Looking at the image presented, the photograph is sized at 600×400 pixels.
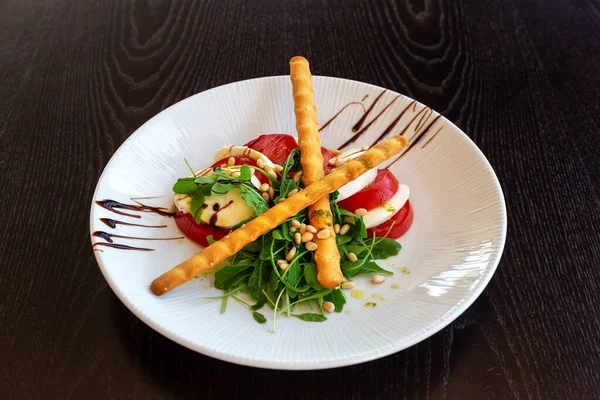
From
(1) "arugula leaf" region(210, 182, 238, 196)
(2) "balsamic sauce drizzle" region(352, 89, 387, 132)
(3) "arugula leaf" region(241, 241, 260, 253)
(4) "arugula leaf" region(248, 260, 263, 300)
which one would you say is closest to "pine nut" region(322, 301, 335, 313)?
(4) "arugula leaf" region(248, 260, 263, 300)

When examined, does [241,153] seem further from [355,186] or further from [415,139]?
[415,139]

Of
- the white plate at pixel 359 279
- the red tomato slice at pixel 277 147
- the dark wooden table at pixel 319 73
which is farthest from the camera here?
the red tomato slice at pixel 277 147

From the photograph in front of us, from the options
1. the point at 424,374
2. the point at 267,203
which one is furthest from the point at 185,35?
the point at 424,374

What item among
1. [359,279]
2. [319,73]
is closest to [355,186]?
[359,279]

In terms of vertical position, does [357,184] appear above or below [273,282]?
above

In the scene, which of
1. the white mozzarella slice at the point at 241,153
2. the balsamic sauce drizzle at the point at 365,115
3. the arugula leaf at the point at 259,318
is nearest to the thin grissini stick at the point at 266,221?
the arugula leaf at the point at 259,318

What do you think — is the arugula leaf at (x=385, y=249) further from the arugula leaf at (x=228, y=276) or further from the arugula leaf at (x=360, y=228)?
the arugula leaf at (x=228, y=276)
